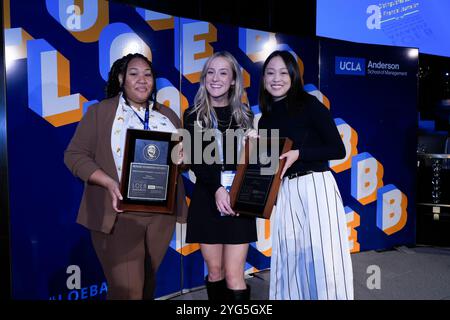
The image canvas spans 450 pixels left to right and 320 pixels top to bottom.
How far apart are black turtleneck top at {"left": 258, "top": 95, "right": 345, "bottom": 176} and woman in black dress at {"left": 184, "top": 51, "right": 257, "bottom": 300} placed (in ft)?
0.84

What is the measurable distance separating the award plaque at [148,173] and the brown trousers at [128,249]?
0.14 meters

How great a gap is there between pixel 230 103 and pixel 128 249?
3.13ft

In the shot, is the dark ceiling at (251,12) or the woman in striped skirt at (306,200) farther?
the dark ceiling at (251,12)

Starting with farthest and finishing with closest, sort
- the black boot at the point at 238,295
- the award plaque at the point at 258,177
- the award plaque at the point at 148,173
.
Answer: the black boot at the point at 238,295 < the award plaque at the point at 258,177 < the award plaque at the point at 148,173

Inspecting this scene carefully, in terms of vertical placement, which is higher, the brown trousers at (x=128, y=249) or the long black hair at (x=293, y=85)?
the long black hair at (x=293, y=85)

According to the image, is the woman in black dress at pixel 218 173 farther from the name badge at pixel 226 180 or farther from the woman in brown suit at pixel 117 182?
the woman in brown suit at pixel 117 182

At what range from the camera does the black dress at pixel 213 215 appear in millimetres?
2221

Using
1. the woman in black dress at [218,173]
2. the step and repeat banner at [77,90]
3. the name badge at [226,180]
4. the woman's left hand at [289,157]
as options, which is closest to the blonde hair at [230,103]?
the woman in black dress at [218,173]

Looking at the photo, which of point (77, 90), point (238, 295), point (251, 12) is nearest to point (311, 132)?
point (238, 295)

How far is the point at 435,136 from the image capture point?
6.28m

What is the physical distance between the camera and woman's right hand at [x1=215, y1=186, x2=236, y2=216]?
7.02 ft

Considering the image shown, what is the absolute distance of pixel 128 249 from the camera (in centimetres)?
204
